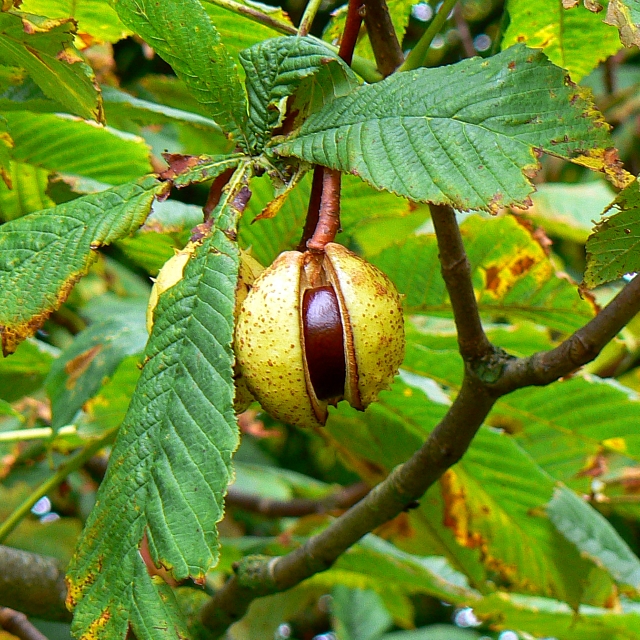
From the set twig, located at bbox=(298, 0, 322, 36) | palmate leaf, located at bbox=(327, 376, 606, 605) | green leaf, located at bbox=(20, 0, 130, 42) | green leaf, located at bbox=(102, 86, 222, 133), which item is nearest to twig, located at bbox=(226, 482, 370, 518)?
palmate leaf, located at bbox=(327, 376, 606, 605)

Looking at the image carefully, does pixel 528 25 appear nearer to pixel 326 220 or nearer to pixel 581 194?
pixel 326 220

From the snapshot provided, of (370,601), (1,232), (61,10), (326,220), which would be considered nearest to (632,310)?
(326,220)

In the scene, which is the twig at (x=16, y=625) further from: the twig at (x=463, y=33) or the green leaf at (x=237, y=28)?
the twig at (x=463, y=33)

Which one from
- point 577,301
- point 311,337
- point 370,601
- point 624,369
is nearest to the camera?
point 311,337

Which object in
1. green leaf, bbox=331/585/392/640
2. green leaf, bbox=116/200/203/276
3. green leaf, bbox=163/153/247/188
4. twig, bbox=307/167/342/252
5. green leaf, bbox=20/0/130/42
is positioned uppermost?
green leaf, bbox=20/0/130/42

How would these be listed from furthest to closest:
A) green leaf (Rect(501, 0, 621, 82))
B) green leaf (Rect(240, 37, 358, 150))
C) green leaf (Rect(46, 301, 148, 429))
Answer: green leaf (Rect(46, 301, 148, 429))
green leaf (Rect(501, 0, 621, 82))
green leaf (Rect(240, 37, 358, 150))

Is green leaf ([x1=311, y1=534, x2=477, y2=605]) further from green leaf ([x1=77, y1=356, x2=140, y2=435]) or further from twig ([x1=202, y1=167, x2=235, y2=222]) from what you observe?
twig ([x1=202, y1=167, x2=235, y2=222])
